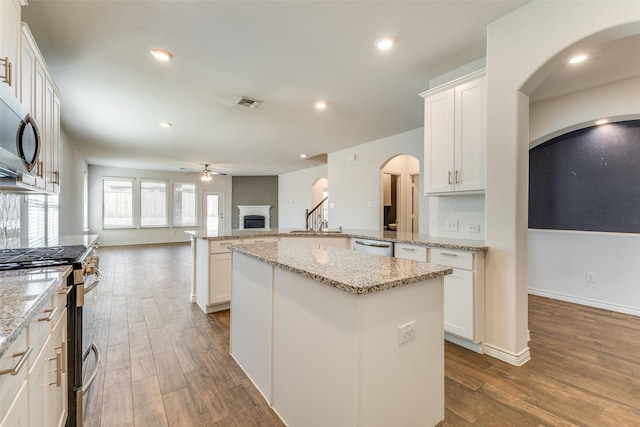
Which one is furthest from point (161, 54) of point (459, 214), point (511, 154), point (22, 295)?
point (459, 214)

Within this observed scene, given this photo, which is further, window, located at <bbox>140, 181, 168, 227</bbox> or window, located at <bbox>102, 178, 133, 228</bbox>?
window, located at <bbox>140, 181, 168, 227</bbox>

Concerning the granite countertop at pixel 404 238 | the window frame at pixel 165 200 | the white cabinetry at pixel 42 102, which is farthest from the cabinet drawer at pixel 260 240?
the window frame at pixel 165 200

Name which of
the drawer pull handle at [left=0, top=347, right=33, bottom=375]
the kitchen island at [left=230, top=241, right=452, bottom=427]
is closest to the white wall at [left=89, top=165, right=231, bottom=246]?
the kitchen island at [left=230, top=241, right=452, bottom=427]

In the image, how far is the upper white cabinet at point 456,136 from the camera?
2633mm

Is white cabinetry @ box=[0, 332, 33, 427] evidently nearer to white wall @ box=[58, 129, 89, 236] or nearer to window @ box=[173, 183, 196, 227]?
white wall @ box=[58, 129, 89, 236]

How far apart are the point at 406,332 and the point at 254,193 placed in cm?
1091

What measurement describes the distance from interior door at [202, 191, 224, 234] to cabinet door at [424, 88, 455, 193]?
31.4ft

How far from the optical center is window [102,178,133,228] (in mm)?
9312

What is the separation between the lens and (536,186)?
4230mm

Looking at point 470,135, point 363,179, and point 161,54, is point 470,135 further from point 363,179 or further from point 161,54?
point 363,179

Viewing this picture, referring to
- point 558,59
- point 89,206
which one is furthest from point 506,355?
point 89,206

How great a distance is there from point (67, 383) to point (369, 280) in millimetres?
1628

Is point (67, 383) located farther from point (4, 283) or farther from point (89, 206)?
point (89, 206)

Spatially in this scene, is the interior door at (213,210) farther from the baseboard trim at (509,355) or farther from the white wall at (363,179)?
the baseboard trim at (509,355)
